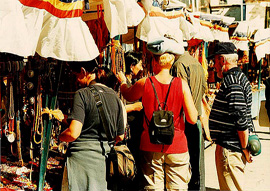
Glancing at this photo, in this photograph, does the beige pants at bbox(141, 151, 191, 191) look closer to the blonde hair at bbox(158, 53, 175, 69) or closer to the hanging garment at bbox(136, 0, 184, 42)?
the blonde hair at bbox(158, 53, 175, 69)

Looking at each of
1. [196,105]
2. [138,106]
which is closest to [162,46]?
[138,106]

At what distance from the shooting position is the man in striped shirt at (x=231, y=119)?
3578 mm

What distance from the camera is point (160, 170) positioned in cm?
330

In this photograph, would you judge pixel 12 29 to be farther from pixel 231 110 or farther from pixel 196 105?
pixel 196 105

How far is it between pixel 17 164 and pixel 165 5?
3418mm

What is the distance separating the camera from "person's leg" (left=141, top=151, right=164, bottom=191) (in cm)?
329

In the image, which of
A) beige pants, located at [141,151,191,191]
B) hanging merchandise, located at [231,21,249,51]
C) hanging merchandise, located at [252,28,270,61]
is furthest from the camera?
hanging merchandise, located at [252,28,270,61]

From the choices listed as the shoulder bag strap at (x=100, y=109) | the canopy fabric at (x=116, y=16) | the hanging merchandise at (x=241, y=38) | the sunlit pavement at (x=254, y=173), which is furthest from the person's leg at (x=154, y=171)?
the hanging merchandise at (x=241, y=38)

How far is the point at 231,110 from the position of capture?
361 cm

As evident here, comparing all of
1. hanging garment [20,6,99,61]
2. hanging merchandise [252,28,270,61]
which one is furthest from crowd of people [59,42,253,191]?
hanging merchandise [252,28,270,61]

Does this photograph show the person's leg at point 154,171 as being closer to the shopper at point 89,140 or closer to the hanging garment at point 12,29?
the shopper at point 89,140

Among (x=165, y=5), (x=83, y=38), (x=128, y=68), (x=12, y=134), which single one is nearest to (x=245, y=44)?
(x=165, y=5)

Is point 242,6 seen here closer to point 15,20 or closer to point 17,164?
point 17,164

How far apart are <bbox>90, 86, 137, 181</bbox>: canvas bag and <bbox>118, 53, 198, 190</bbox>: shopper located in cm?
15
